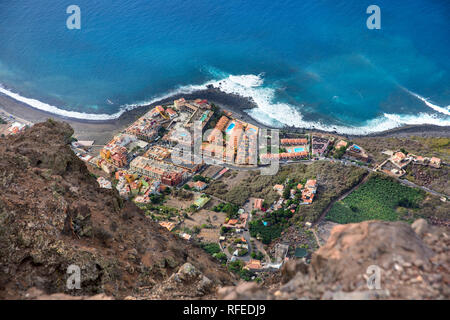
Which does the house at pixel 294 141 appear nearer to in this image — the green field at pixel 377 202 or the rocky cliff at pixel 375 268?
Result: the green field at pixel 377 202

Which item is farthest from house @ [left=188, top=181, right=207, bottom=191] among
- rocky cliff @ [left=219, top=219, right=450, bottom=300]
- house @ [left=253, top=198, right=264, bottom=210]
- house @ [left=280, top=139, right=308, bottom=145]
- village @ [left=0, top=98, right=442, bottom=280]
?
rocky cliff @ [left=219, top=219, right=450, bottom=300]

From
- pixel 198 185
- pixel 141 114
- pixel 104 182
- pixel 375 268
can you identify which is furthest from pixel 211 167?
pixel 375 268

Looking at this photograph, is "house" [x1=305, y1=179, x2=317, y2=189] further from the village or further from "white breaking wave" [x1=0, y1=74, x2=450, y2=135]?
"white breaking wave" [x1=0, y1=74, x2=450, y2=135]

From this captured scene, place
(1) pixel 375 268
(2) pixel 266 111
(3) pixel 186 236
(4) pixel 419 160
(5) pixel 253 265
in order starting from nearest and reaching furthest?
(1) pixel 375 268 → (5) pixel 253 265 → (3) pixel 186 236 → (4) pixel 419 160 → (2) pixel 266 111

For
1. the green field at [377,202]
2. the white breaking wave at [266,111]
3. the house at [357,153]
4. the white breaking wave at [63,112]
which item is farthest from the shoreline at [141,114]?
the green field at [377,202]

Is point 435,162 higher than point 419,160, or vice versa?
point 435,162

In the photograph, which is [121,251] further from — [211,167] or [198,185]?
[211,167]

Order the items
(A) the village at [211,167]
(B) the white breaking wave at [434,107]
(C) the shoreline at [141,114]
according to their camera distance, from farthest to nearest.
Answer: (B) the white breaking wave at [434,107] → (C) the shoreline at [141,114] → (A) the village at [211,167]

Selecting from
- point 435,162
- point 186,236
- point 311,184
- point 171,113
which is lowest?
point 186,236
